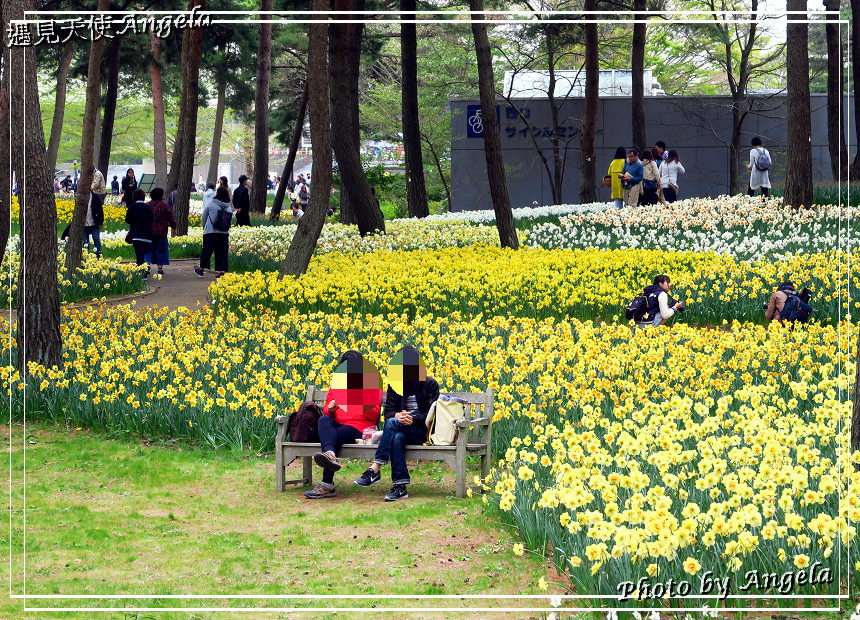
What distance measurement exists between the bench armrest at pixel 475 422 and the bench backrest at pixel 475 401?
1.9 inches

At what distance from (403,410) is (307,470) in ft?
3.06

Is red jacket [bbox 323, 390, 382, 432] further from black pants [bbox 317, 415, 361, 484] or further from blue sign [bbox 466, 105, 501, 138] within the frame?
blue sign [bbox 466, 105, 501, 138]

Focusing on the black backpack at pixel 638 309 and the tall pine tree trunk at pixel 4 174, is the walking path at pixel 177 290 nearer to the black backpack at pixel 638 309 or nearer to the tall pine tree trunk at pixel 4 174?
the tall pine tree trunk at pixel 4 174

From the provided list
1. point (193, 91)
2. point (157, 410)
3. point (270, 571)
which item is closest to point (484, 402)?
point (270, 571)

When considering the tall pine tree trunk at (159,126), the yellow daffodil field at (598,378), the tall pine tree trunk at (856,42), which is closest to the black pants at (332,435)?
the yellow daffodil field at (598,378)

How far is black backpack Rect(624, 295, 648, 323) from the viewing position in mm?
11234

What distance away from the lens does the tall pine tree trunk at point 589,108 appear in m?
25.4

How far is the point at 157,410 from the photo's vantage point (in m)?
→ 7.77

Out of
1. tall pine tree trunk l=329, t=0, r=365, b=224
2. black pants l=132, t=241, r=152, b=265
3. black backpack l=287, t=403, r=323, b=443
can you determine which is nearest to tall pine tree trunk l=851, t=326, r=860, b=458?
black backpack l=287, t=403, r=323, b=443

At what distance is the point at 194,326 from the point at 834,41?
1986cm

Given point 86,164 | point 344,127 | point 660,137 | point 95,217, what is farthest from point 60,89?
point 660,137

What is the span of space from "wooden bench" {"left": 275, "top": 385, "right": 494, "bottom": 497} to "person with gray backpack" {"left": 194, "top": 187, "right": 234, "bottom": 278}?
9227 mm

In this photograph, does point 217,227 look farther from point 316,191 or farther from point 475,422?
point 475,422

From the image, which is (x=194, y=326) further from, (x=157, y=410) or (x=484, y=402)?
(x=484, y=402)
